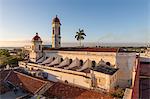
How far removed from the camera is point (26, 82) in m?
13.2

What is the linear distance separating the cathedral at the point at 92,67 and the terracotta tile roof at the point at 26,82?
3.24 metres

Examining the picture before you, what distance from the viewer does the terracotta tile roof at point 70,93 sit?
10562 mm

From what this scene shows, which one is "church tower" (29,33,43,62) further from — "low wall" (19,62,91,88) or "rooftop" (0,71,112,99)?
"rooftop" (0,71,112,99)

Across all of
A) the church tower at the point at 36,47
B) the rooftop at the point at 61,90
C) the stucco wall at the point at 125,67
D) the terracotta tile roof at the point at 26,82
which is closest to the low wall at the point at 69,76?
the rooftop at the point at 61,90

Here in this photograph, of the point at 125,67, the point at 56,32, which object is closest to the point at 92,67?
the point at 125,67

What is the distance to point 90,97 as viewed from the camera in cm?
1041

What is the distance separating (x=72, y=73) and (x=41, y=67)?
14.7 ft

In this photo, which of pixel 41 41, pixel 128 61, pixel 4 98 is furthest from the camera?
pixel 41 41

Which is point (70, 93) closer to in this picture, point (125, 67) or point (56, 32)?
point (125, 67)

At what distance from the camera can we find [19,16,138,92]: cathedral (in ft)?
44.8

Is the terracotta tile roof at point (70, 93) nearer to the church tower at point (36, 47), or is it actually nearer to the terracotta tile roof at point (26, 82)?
the terracotta tile roof at point (26, 82)

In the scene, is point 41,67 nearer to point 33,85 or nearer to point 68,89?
point 33,85

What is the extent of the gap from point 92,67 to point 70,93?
5750 mm

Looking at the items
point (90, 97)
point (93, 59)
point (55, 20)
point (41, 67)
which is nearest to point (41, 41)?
point (55, 20)
